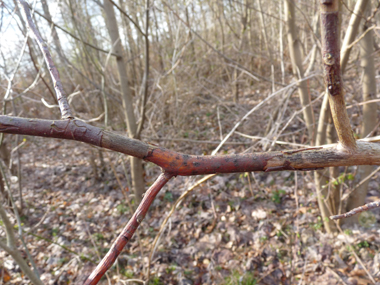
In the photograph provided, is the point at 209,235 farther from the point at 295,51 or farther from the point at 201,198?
the point at 295,51

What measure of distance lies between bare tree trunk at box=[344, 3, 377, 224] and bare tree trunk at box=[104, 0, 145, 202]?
9.51 feet

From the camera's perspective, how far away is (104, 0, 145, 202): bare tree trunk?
3273mm

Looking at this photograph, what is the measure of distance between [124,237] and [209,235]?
3.11 metres

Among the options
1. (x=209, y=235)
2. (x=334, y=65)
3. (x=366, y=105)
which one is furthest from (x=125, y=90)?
(x=334, y=65)

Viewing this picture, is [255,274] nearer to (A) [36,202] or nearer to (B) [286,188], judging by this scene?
(B) [286,188]

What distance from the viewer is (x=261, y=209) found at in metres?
3.74

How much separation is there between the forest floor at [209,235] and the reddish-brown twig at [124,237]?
1.96 m

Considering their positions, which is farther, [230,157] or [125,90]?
[125,90]

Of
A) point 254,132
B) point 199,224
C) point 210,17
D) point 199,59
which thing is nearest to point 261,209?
point 199,224

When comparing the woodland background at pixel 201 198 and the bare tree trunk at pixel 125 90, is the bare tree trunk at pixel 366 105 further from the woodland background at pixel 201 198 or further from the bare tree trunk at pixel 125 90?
the bare tree trunk at pixel 125 90

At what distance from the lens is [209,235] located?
3.55 m

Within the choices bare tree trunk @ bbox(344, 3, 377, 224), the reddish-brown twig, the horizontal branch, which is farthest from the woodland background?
the reddish-brown twig

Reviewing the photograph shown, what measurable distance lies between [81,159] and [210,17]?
5.87m

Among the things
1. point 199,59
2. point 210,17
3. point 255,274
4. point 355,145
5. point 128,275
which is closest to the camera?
point 355,145
